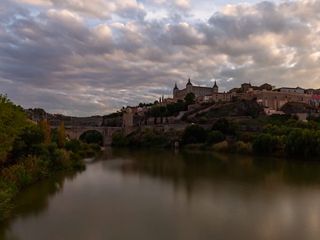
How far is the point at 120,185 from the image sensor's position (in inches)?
760

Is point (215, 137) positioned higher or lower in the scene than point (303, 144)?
higher

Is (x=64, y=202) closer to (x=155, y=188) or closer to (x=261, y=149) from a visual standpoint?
(x=155, y=188)

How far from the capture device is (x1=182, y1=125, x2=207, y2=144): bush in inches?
1874

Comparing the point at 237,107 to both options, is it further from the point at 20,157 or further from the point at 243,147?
the point at 20,157

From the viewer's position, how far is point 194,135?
1905 inches

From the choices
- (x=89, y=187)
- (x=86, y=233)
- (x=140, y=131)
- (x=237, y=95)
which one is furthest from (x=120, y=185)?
(x=237, y=95)

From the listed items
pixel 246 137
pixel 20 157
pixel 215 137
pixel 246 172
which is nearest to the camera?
pixel 20 157

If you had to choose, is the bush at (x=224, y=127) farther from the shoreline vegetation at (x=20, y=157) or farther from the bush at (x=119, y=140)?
the shoreline vegetation at (x=20, y=157)

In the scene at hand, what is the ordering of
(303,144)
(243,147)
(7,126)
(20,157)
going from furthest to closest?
(243,147)
(303,144)
(20,157)
(7,126)

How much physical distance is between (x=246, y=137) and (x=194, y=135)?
7740mm

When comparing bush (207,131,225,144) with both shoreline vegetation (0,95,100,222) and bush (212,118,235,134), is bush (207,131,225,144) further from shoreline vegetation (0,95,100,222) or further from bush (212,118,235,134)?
shoreline vegetation (0,95,100,222)

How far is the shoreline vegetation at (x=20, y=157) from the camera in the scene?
14867 millimetres

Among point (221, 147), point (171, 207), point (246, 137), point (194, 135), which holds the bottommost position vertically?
point (171, 207)

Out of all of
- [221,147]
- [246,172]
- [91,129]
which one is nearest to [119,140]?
[91,129]
